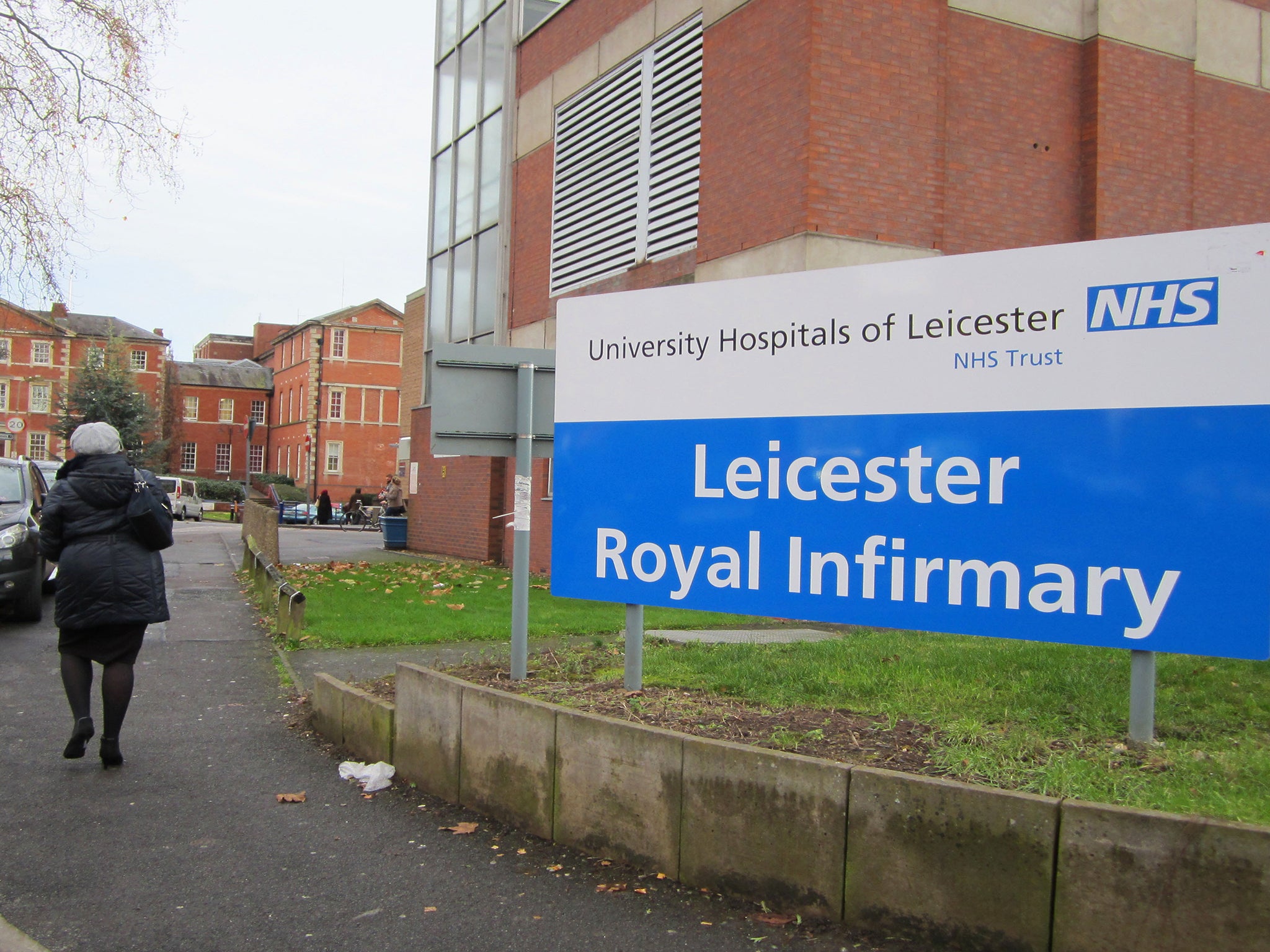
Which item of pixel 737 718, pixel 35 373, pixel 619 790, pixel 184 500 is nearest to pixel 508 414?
pixel 737 718

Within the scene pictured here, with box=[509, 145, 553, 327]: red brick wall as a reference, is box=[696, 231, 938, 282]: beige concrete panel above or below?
below

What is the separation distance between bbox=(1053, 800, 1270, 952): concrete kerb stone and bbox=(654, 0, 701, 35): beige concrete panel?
1210 centimetres

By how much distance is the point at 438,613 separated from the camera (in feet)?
35.8

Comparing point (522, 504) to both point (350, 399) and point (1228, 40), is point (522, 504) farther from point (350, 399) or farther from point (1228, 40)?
point (350, 399)

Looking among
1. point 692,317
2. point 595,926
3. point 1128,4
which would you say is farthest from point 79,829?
point 1128,4

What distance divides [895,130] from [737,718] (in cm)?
834

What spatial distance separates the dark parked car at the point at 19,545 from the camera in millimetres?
10508

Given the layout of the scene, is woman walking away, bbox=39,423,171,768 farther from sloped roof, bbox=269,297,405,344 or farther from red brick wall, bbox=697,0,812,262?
sloped roof, bbox=269,297,405,344

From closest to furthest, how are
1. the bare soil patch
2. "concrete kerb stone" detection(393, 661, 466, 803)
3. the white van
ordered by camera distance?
the bare soil patch, "concrete kerb stone" detection(393, 661, 466, 803), the white van

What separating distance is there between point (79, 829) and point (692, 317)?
3.69 meters

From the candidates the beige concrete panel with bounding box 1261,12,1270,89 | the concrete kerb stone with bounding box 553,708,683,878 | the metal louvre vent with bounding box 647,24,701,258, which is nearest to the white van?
the metal louvre vent with bounding box 647,24,701,258

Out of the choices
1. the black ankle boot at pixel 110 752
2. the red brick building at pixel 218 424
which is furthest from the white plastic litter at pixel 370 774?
the red brick building at pixel 218 424

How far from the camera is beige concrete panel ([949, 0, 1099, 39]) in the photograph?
39.2 feet

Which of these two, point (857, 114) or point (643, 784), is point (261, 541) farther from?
point (643, 784)
